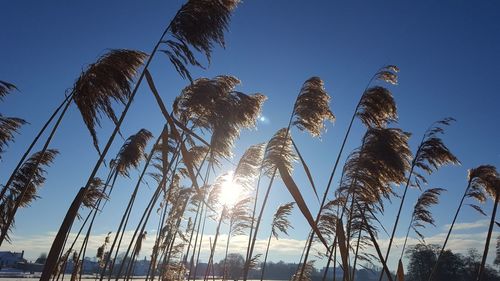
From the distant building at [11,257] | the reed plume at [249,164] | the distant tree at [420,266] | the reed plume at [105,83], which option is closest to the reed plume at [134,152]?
the reed plume at [249,164]

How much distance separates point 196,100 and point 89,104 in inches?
74.7

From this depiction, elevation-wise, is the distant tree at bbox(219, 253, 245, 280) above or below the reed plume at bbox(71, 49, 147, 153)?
below

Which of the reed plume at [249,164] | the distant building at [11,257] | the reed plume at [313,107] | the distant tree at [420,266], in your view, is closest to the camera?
the reed plume at [313,107]

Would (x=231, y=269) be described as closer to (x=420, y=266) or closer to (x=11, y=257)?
(x=420, y=266)

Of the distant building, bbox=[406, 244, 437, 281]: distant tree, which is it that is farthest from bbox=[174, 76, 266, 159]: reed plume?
the distant building

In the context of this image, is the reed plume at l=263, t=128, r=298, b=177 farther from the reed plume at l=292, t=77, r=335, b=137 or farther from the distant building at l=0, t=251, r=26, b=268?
the distant building at l=0, t=251, r=26, b=268

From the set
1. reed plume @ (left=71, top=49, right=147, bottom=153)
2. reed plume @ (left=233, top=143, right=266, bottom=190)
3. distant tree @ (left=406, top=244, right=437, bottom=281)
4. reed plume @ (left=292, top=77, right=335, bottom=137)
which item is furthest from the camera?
distant tree @ (left=406, top=244, right=437, bottom=281)

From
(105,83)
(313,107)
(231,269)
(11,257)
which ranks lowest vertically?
(11,257)

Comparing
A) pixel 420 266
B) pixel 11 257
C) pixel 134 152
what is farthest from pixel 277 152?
pixel 11 257

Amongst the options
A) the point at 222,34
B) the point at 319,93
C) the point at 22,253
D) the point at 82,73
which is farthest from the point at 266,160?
the point at 22,253

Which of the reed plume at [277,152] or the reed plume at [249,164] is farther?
the reed plume at [249,164]

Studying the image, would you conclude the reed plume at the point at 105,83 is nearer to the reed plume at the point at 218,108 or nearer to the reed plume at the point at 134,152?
the reed plume at the point at 218,108

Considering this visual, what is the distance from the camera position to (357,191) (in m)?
6.00

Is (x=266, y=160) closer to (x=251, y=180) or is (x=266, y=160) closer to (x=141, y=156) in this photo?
(x=251, y=180)
